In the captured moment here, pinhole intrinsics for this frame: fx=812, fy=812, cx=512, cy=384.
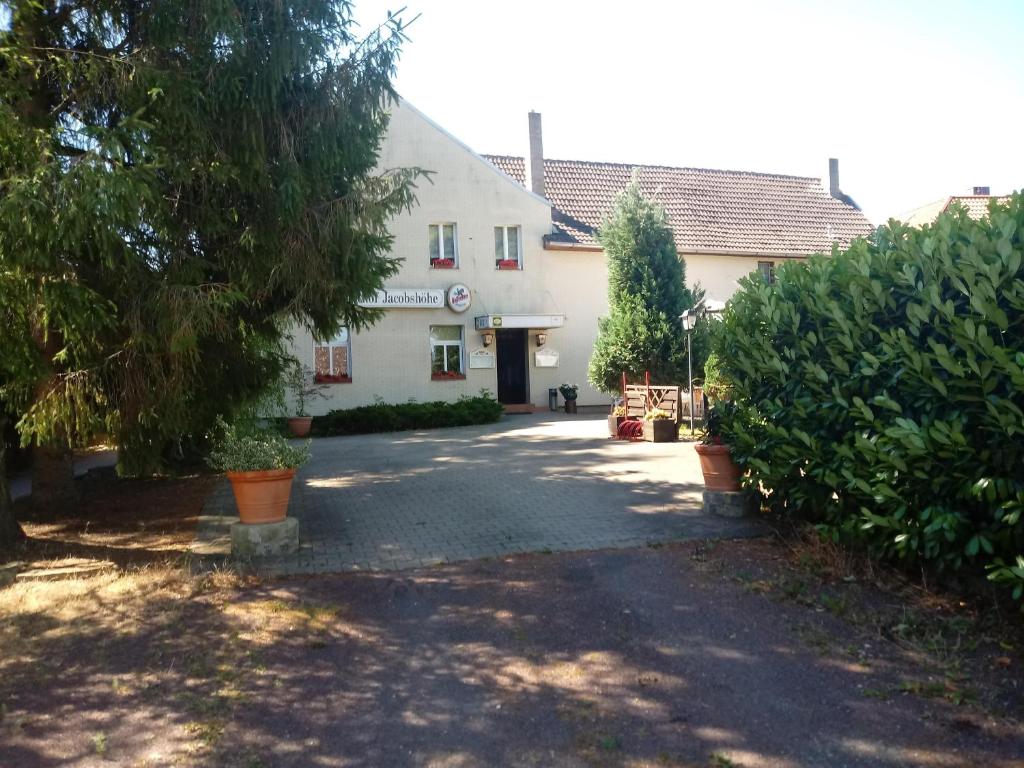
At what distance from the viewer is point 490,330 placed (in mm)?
22734

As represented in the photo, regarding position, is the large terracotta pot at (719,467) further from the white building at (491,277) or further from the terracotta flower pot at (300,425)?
the white building at (491,277)

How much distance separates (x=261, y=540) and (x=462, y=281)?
639 inches

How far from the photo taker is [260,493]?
6.94 m

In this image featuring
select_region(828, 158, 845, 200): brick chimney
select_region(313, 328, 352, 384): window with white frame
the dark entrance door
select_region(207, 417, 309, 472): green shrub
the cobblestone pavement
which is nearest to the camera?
select_region(207, 417, 309, 472): green shrub

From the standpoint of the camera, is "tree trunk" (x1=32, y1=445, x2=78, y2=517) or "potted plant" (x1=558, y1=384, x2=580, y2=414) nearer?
"tree trunk" (x1=32, y1=445, x2=78, y2=517)

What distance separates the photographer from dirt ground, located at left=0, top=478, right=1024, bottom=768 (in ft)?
12.4

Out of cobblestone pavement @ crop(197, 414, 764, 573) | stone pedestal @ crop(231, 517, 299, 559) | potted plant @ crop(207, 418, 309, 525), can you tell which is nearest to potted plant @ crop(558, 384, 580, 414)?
cobblestone pavement @ crop(197, 414, 764, 573)

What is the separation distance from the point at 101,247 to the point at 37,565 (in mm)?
→ 2974

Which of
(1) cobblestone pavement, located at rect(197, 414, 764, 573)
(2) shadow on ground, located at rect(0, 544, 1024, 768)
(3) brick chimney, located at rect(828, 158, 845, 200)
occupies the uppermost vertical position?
(3) brick chimney, located at rect(828, 158, 845, 200)

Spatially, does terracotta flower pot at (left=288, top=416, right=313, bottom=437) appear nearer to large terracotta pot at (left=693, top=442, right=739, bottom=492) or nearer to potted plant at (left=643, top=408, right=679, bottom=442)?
potted plant at (left=643, top=408, right=679, bottom=442)

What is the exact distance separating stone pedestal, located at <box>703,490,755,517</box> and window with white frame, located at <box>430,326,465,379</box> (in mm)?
15195

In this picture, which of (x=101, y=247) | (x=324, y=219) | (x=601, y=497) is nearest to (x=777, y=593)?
(x=601, y=497)

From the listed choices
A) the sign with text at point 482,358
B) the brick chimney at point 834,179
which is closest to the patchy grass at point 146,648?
the sign with text at point 482,358

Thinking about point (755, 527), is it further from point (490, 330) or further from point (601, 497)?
point (490, 330)
